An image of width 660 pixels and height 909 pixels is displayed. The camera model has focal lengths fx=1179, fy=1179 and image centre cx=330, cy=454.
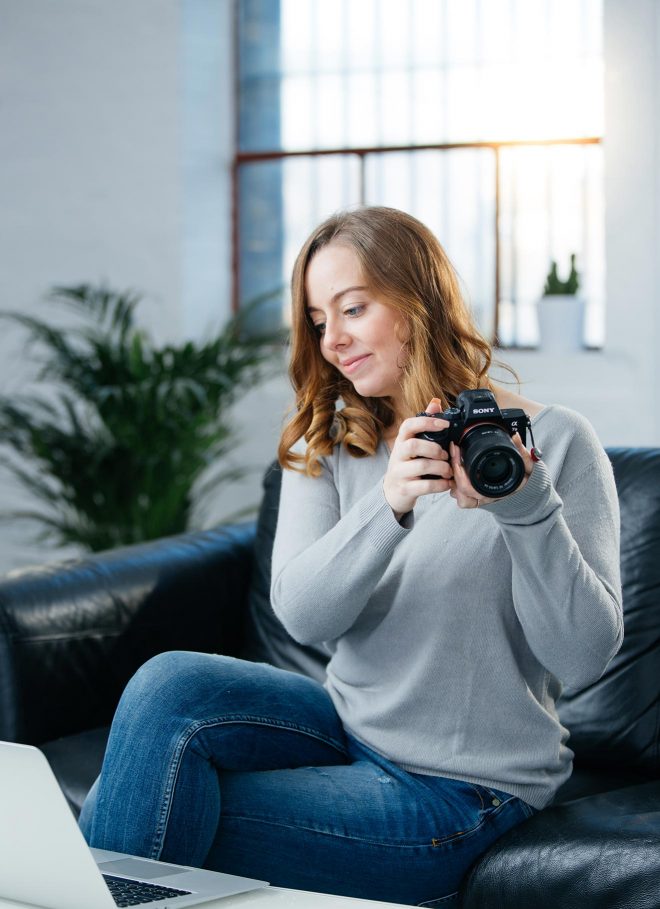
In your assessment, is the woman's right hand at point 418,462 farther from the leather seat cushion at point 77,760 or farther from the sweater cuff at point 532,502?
the leather seat cushion at point 77,760

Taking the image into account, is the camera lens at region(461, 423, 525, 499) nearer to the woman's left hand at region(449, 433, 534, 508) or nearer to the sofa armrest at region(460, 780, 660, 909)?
the woman's left hand at region(449, 433, 534, 508)

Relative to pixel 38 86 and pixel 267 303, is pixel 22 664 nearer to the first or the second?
pixel 267 303

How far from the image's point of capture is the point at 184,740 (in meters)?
1.29

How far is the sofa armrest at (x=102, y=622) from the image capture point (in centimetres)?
186

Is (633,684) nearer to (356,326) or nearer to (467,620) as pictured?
(467,620)

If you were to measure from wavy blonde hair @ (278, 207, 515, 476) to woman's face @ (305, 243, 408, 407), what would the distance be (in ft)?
0.04

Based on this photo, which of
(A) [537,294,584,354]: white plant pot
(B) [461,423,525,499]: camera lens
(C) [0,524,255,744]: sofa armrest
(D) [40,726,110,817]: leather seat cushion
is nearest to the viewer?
(B) [461,423,525,499]: camera lens

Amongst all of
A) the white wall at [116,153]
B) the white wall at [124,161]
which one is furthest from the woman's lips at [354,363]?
the white wall at [116,153]

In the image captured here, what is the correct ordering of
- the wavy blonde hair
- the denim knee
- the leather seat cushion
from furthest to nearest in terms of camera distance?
the leather seat cushion → the wavy blonde hair → the denim knee

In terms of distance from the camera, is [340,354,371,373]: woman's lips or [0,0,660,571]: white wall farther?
[0,0,660,571]: white wall

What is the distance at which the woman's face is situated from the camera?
150 cm

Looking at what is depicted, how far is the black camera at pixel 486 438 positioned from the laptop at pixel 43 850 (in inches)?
18.4

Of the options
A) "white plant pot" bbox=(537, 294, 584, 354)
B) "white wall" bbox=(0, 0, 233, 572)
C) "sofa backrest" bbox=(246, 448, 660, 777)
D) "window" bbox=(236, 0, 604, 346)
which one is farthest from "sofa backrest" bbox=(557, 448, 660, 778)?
"white wall" bbox=(0, 0, 233, 572)

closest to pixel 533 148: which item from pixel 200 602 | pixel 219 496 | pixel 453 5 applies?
pixel 453 5
